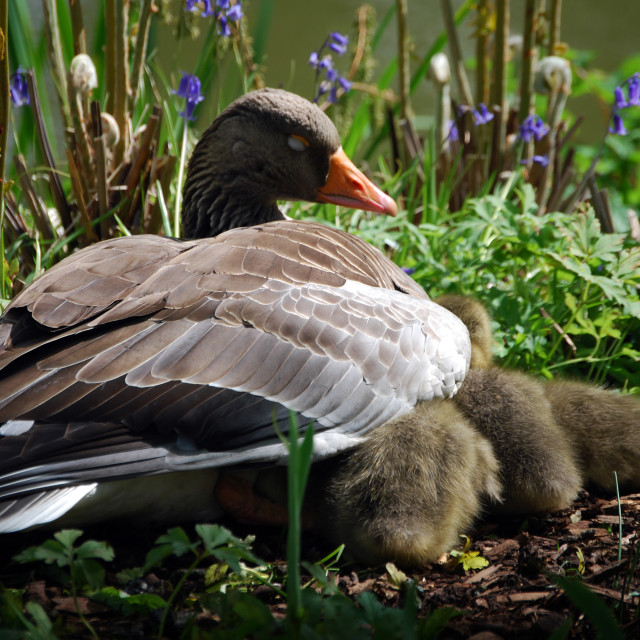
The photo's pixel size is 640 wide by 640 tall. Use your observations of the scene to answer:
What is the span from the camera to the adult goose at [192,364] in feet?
7.68

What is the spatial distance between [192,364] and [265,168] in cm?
156

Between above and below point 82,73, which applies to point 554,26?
above

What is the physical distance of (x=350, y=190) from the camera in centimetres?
380

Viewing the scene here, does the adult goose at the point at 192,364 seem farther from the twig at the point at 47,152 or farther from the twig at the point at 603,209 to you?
the twig at the point at 603,209

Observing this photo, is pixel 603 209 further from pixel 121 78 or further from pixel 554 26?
pixel 121 78

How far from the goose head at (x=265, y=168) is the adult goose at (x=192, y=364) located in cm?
66

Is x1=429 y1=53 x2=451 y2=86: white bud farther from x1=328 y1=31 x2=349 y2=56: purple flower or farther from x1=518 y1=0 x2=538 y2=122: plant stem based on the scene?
x1=328 y1=31 x2=349 y2=56: purple flower

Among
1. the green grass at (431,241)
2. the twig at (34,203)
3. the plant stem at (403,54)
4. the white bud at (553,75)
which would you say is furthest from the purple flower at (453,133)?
the twig at (34,203)

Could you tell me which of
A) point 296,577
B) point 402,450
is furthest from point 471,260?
point 296,577

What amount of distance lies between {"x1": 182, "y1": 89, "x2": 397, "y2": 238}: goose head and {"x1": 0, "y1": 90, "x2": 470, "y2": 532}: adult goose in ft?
2.15

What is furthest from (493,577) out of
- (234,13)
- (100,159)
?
(234,13)

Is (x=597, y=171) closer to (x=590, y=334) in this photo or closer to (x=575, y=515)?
(x=590, y=334)

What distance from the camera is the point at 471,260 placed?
3951 mm

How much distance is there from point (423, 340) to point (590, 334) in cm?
134
